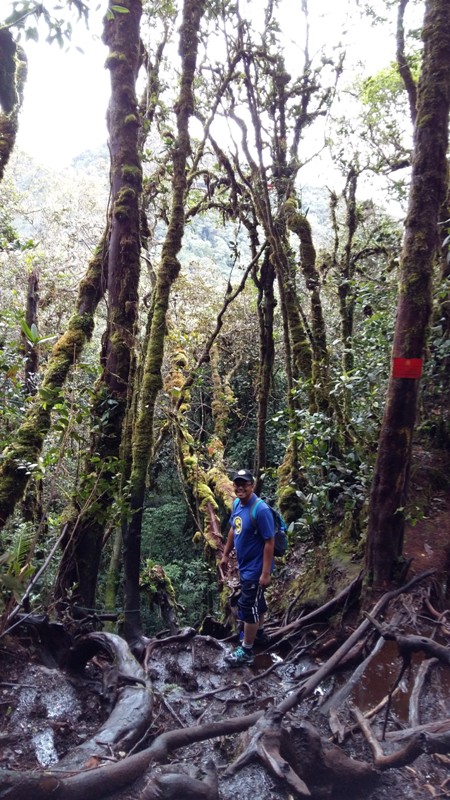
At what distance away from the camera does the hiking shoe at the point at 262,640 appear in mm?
5465

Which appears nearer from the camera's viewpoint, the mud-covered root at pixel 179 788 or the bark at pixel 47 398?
the mud-covered root at pixel 179 788

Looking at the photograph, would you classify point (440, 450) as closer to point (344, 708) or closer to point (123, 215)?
point (344, 708)

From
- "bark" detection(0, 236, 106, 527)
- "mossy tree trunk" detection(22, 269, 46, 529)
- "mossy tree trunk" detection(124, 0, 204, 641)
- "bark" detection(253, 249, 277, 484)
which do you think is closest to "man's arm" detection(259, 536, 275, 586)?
"mossy tree trunk" detection(124, 0, 204, 641)

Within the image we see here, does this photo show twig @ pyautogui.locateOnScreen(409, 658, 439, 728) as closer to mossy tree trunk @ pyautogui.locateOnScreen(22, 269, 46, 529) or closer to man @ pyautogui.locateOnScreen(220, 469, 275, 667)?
man @ pyautogui.locateOnScreen(220, 469, 275, 667)

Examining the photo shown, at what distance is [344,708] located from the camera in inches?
149

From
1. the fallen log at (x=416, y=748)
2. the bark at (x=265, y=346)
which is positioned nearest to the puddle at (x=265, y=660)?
the fallen log at (x=416, y=748)

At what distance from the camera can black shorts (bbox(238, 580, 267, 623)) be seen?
5102 mm

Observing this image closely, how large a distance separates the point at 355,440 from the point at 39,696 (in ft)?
13.7

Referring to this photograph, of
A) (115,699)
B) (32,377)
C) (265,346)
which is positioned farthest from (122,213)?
(115,699)

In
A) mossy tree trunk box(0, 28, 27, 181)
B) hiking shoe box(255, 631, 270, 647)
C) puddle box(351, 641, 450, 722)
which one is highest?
mossy tree trunk box(0, 28, 27, 181)

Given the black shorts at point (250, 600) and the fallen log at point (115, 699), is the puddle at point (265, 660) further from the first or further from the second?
the fallen log at point (115, 699)

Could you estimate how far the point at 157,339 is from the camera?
18.8 feet

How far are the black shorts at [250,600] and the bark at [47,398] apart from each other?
90.9 inches

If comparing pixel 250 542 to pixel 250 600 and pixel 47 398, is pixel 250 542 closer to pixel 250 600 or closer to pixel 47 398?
pixel 250 600
